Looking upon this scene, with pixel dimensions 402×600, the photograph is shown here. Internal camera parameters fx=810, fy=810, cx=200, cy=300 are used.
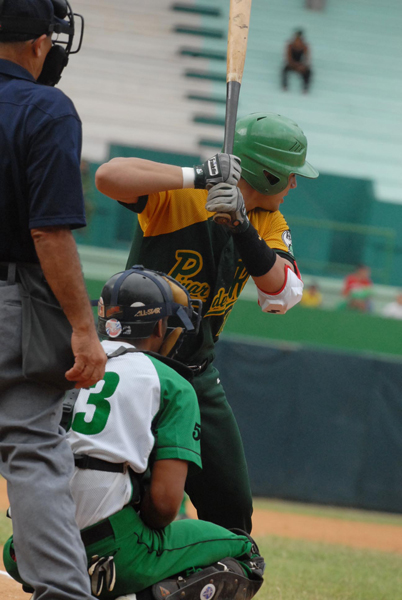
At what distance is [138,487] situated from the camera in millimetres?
2820

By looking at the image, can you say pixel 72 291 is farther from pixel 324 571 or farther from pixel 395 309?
pixel 395 309

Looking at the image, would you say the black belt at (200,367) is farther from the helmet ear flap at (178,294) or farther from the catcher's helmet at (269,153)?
the catcher's helmet at (269,153)

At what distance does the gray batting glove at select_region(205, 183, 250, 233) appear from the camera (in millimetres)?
3014

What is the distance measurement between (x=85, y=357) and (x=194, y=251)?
1292 millimetres

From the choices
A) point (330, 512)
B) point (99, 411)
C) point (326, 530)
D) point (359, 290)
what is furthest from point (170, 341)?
point (359, 290)

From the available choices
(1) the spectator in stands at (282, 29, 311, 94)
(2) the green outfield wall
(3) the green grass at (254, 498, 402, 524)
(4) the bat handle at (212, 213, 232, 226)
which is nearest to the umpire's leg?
(4) the bat handle at (212, 213, 232, 226)

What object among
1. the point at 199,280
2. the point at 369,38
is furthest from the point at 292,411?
the point at 369,38

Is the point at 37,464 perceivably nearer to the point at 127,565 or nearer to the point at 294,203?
the point at 127,565

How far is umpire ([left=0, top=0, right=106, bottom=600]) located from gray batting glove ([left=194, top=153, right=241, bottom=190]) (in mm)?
822

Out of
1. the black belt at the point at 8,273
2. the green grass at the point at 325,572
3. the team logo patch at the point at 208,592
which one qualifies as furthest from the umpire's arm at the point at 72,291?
the green grass at the point at 325,572

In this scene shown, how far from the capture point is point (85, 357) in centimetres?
231

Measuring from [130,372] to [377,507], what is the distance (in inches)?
310

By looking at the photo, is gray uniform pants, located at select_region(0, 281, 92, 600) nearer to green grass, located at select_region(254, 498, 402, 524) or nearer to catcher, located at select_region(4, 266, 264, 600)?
catcher, located at select_region(4, 266, 264, 600)

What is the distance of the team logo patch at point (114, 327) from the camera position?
298 cm
